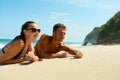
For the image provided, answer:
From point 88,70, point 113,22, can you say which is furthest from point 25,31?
point 113,22

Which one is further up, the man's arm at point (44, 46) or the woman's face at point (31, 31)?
the woman's face at point (31, 31)

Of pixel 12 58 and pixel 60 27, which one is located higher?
pixel 60 27

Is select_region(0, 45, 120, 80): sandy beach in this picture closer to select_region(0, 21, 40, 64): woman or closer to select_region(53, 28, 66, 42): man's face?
select_region(0, 21, 40, 64): woman

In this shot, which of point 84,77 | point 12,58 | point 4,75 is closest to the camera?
point 84,77

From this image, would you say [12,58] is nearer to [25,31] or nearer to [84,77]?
[25,31]

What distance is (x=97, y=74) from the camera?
13.9 ft

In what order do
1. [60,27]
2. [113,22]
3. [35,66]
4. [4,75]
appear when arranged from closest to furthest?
1. [4,75]
2. [35,66]
3. [60,27]
4. [113,22]

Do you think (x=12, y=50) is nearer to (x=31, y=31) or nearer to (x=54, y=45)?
(x=31, y=31)

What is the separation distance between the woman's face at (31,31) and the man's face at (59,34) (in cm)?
90

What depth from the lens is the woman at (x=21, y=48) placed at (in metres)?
5.63

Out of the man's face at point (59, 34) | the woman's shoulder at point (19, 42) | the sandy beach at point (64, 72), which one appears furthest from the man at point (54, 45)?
the sandy beach at point (64, 72)

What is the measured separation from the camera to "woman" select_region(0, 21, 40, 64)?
5.63m

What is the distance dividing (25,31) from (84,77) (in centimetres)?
206

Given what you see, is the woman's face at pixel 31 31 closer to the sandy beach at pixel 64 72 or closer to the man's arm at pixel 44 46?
the sandy beach at pixel 64 72
